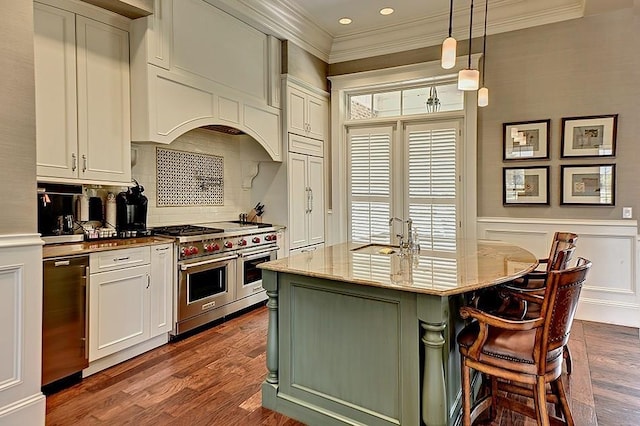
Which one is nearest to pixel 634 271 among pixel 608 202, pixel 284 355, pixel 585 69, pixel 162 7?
pixel 608 202

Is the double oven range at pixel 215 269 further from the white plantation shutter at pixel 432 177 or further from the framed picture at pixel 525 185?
the framed picture at pixel 525 185

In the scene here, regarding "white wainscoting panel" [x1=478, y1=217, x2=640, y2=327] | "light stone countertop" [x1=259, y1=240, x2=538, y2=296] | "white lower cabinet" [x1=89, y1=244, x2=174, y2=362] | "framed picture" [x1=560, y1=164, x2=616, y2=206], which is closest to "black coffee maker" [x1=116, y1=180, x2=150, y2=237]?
"white lower cabinet" [x1=89, y1=244, x2=174, y2=362]

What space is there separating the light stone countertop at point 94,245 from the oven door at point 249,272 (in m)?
0.97

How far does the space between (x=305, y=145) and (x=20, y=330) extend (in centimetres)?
364

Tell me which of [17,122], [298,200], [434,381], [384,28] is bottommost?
[434,381]

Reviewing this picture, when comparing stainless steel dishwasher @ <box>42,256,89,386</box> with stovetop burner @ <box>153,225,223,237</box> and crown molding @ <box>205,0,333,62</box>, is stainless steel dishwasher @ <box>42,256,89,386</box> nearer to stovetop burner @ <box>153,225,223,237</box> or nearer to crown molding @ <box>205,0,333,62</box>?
stovetop burner @ <box>153,225,223,237</box>

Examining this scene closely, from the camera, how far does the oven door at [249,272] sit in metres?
4.18

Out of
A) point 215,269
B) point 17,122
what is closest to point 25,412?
point 17,122

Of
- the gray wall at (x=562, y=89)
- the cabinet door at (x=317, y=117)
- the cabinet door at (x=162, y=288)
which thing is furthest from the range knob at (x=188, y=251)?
the gray wall at (x=562, y=89)

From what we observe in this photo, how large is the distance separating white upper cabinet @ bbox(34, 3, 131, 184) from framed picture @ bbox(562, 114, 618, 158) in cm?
Answer: 429

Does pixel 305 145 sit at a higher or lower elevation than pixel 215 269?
higher

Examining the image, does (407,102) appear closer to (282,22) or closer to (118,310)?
(282,22)

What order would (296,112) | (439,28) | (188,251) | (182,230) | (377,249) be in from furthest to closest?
(296,112), (439,28), (182,230), (188,251), (377,249)

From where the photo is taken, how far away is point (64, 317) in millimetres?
2598
